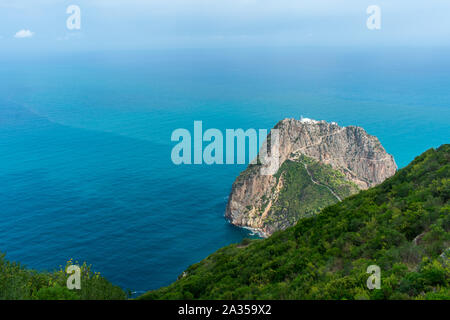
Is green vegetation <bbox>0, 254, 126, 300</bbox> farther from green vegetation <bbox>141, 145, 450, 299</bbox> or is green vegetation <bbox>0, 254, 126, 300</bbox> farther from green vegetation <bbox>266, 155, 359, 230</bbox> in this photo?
green vegetation <bbox>266, 155, 359, 230</bbox>

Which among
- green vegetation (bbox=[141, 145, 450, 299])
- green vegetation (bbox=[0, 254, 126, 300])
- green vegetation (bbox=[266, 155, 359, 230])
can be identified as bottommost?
green vegetation (bbox=[0, 254, 126, 300])

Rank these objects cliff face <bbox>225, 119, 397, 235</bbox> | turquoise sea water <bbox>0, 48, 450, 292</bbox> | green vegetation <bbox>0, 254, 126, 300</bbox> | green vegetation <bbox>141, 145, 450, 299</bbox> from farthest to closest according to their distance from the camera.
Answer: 1. cliff face <bbox>225, 119, 397, 235</bbox>
2. turquoise sea water <bbox>0, 48, 450, 292</bbox>
3. green vegetation <bbox>0, 254, 126, 300</bbox>
4. green vegetation <bbox>141, 145, 450, 299</bbox>

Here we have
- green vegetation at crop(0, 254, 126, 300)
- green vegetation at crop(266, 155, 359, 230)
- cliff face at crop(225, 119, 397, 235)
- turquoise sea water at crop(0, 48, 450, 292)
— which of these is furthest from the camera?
cliff face at crop(225, 119, 397, 235)

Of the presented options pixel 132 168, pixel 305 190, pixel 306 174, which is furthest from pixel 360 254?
pixel 132 168

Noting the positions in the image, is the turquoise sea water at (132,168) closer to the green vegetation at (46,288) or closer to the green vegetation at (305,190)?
the green vegetation at (305,190)

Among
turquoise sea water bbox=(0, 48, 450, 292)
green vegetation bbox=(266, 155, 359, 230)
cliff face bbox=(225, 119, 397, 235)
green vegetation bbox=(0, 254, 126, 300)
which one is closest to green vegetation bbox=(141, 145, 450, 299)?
green vegetation bbox=(0, 254, 126, 300)

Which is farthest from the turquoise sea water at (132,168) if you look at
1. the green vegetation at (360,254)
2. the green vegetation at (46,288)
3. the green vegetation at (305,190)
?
the green vegetation at (360,254)
